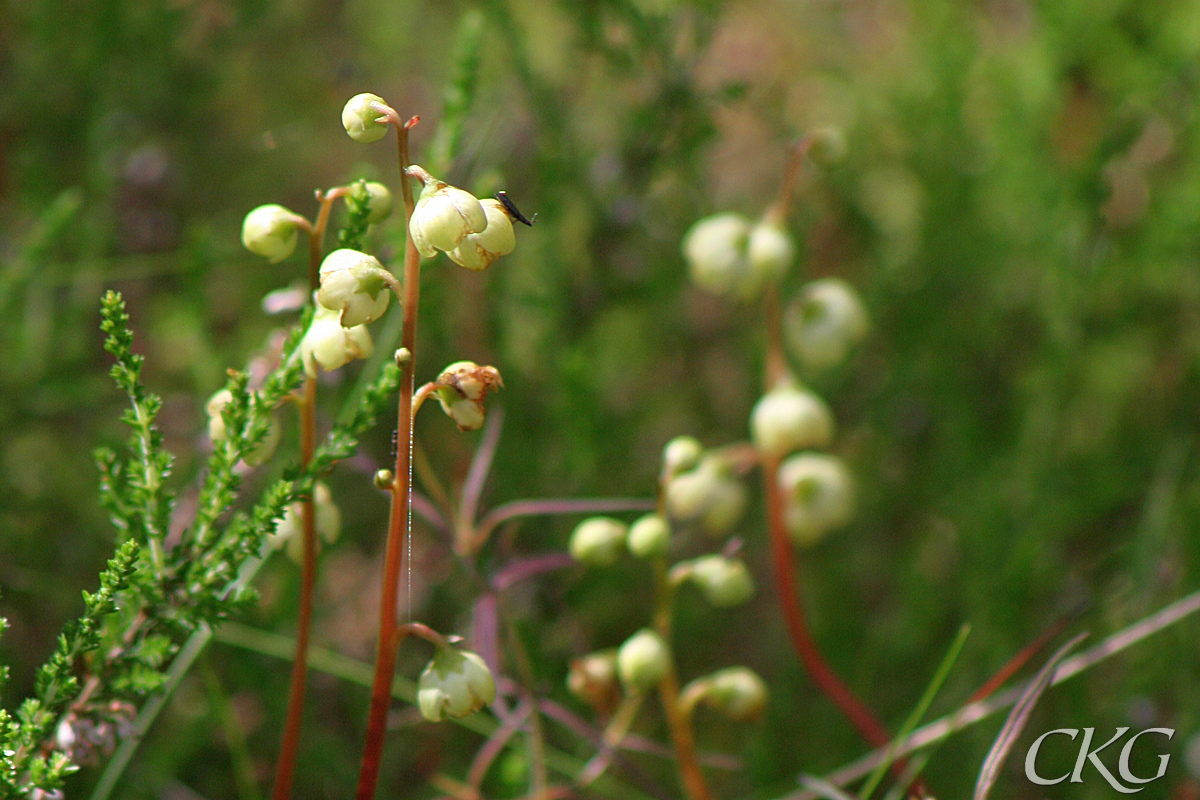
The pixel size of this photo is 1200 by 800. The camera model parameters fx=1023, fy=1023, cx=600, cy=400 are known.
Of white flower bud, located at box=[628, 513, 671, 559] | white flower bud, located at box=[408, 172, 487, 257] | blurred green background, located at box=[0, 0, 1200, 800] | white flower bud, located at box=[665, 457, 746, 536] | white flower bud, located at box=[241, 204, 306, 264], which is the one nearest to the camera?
white flower bud, located at box=[408, 172, 487, 257]

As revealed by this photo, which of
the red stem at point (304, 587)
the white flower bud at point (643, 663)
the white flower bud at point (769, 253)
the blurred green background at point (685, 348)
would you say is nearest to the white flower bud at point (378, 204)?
the red stem at point (304, 587)

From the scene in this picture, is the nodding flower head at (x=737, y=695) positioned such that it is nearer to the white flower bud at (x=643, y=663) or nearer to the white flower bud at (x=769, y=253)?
the white flower bud at (x=643, y=663)

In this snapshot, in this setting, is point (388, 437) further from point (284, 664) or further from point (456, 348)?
point (284, 664)

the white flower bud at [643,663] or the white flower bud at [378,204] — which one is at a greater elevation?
the white flower bud at [378,204]

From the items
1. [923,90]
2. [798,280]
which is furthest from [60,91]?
[923,90]

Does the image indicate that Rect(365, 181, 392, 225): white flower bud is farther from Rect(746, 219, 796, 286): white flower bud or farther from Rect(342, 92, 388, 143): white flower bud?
Rect(746, 219, 796, 286): white flower bud

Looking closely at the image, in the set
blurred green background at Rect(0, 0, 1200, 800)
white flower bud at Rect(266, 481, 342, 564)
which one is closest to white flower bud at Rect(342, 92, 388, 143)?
white flower bud at Rect(266, 481, 342, 564)
